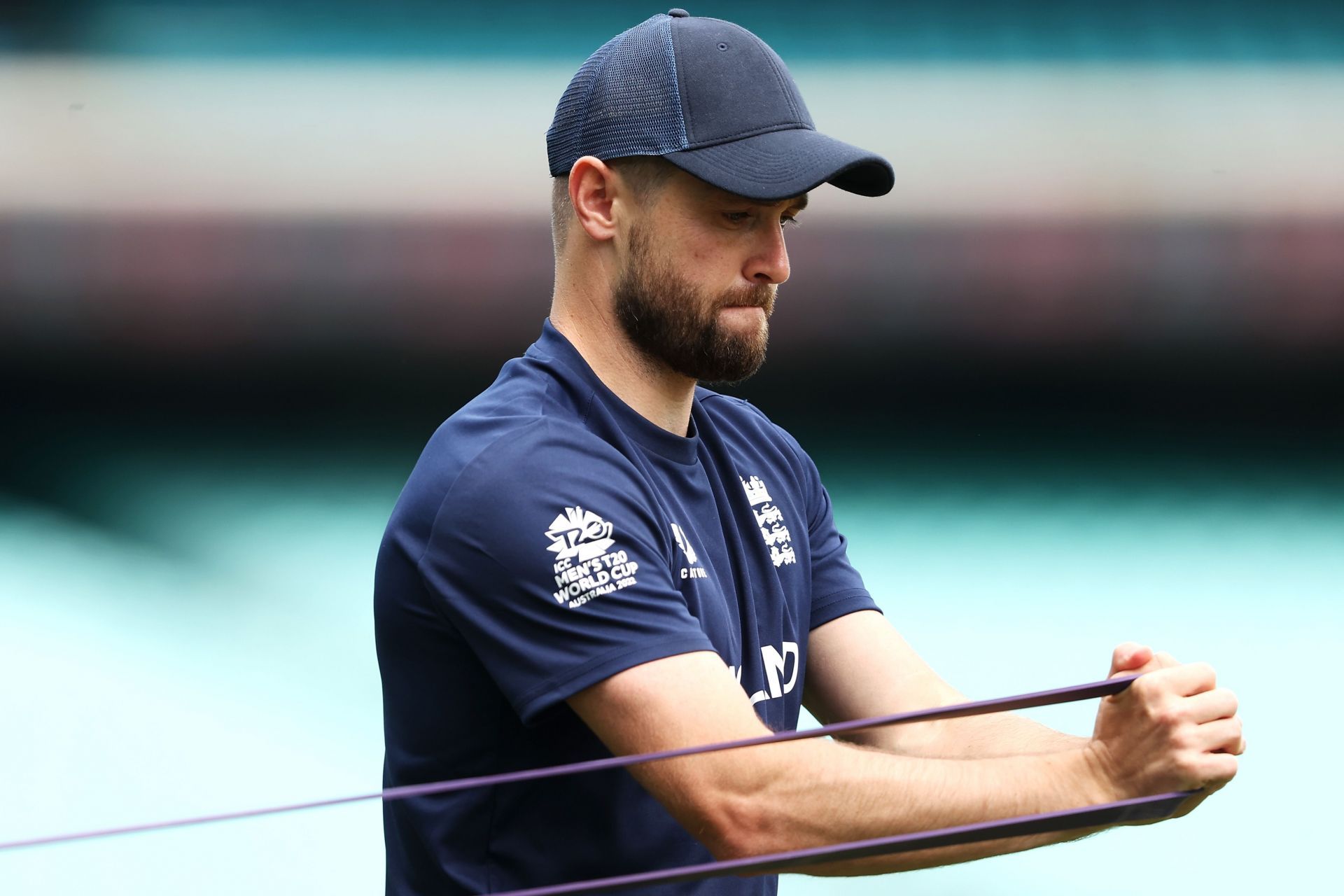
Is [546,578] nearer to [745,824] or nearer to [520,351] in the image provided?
[745,824]

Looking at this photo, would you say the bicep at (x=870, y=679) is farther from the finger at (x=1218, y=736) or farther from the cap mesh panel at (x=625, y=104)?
the cap mesh panel at (x=625, y=104)

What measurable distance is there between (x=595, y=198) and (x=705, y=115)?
0.27ft

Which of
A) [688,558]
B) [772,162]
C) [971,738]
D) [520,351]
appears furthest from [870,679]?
[520,351]

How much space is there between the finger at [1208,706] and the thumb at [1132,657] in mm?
42

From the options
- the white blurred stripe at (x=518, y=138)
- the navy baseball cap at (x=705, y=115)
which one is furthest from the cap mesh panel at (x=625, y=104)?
the white blurred stripe at (x=518, y=138)

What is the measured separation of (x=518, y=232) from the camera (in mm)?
1366

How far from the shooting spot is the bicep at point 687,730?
0.65m

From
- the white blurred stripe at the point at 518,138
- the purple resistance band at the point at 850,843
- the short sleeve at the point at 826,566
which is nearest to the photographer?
the purple resistance band at the point at 850,843

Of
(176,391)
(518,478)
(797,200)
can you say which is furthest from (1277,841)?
(176,391)

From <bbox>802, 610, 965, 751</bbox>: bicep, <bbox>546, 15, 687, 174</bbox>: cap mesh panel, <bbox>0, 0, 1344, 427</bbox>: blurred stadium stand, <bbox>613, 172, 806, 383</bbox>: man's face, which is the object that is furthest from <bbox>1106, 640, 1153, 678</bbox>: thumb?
<bbox>0, 0, 1344, 427</bbox>: blurred stadium stand

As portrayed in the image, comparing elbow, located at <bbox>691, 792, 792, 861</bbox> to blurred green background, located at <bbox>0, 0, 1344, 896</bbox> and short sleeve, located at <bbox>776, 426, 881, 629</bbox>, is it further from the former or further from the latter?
blurred green background, located at <bbox>0, 0, 1344, 896</bbox>

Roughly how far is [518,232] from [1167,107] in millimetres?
680

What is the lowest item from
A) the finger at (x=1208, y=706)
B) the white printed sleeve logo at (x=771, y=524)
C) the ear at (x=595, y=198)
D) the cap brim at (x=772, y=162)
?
the finger at (x=1208, y=706)

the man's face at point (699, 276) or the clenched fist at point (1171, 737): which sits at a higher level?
the man's face at point (699, 276)
